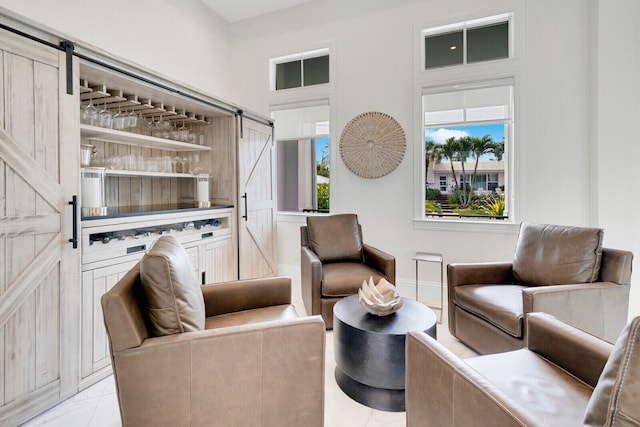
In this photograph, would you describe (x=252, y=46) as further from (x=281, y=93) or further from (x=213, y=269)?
(x=213, y=269)

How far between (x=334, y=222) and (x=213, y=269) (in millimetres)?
1345

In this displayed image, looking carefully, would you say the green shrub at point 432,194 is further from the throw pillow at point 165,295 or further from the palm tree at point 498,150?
the throw pillow at point 165,295

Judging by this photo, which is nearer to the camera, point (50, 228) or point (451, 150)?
point (50, 228)

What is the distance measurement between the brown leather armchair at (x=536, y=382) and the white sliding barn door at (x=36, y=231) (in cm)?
199

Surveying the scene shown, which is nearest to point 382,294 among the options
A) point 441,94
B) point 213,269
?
point 213,269

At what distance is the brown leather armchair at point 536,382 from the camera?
27.3 inches

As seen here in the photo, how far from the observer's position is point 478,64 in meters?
3.49

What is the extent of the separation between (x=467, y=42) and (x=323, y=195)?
245 cm

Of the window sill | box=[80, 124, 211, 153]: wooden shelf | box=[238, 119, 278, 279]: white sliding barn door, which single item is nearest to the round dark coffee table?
the window sill

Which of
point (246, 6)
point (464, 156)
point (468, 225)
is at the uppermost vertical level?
point (246, 6)

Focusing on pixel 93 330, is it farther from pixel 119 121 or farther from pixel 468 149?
pixel 468 149

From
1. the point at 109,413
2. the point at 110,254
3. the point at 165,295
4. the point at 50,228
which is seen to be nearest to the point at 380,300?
the point at 165,295

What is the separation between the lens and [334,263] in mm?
3281

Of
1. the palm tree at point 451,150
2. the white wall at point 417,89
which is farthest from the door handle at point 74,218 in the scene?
the palm tree at point 451,150
